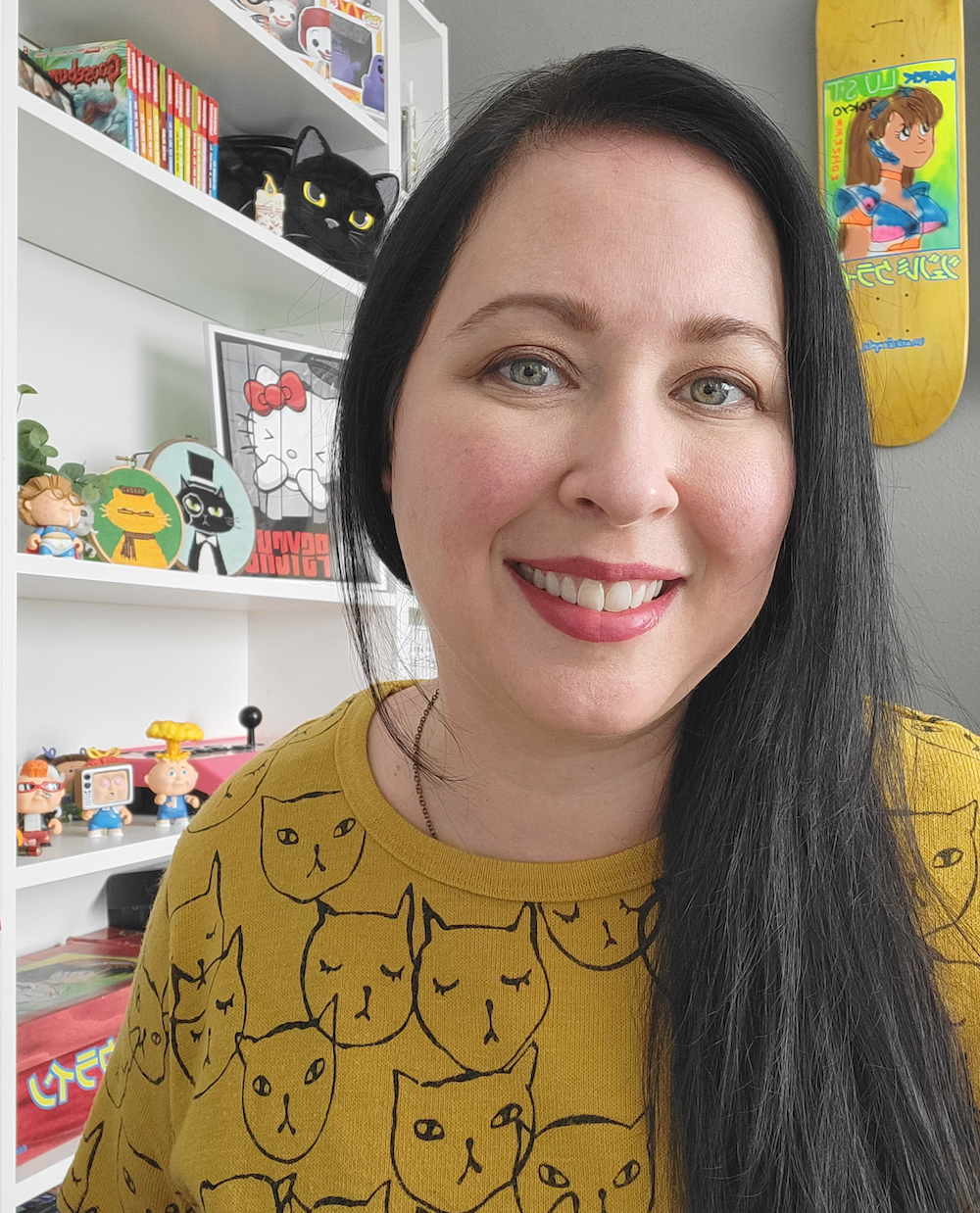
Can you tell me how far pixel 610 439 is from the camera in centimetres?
60

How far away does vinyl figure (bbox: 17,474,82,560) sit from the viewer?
4.09 feet

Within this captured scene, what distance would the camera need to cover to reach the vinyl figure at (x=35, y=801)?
126 cm

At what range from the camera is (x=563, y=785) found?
2.37 feet

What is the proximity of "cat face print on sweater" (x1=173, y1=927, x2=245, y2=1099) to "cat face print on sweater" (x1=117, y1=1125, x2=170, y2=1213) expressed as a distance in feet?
0.27

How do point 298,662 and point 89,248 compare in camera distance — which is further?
point 298,662

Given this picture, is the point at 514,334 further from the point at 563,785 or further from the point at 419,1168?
the point at 419,1168

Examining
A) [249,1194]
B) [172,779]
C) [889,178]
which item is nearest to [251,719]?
[172,779]

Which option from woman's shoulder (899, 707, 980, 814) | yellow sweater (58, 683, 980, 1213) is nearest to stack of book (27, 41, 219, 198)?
yellow sweater (58, 683, 980, 1213)

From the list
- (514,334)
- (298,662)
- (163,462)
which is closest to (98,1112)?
(514,334)

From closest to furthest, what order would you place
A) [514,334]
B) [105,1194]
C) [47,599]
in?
[514,334] → [105,1194] → [47,599]

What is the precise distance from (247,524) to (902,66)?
164 centimetres

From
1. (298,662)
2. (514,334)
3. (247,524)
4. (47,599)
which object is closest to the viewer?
(514,334)

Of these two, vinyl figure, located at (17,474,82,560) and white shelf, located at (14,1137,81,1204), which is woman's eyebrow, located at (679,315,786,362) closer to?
vinyl figure, located at (17,474,82,560)

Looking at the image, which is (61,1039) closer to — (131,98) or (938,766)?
(938,766)
